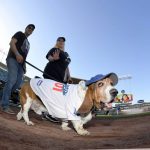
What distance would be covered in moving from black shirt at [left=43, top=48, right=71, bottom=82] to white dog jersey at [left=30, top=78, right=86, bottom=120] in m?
0.91

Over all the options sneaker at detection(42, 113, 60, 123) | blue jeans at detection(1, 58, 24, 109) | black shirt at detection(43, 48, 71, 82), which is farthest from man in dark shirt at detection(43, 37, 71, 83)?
sneaker at detection(42, 113, 60, 123)

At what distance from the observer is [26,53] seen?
699 centimetres

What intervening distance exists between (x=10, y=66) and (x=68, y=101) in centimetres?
170

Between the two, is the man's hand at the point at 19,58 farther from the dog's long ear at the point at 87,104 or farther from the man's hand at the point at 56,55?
the dog's long ear at the point at 87,104

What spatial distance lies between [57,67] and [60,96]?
133cm

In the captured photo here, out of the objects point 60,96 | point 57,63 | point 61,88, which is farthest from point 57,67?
point 60,96

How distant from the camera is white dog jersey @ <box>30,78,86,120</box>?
5339mm

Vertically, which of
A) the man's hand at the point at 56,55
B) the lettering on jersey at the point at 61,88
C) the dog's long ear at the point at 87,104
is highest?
the man's hand at the point at 56,55

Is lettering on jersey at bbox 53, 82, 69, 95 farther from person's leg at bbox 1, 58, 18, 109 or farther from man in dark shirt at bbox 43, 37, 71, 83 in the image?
person's leg at bbox 1, 58, 18, 109

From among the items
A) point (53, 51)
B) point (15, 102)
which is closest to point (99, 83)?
point (53, 51)

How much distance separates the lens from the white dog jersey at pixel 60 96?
5.34m

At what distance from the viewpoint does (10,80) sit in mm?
6438

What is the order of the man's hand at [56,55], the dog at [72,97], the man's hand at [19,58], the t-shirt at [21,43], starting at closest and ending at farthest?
the dog at [72,97]
the man's hand at [19,58]
the man's hand at [56,55]
the t-shirt at [21,43]

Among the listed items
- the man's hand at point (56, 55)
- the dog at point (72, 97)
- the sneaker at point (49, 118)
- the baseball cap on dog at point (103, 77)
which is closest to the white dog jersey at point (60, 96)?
the dog at point (72, 97)
